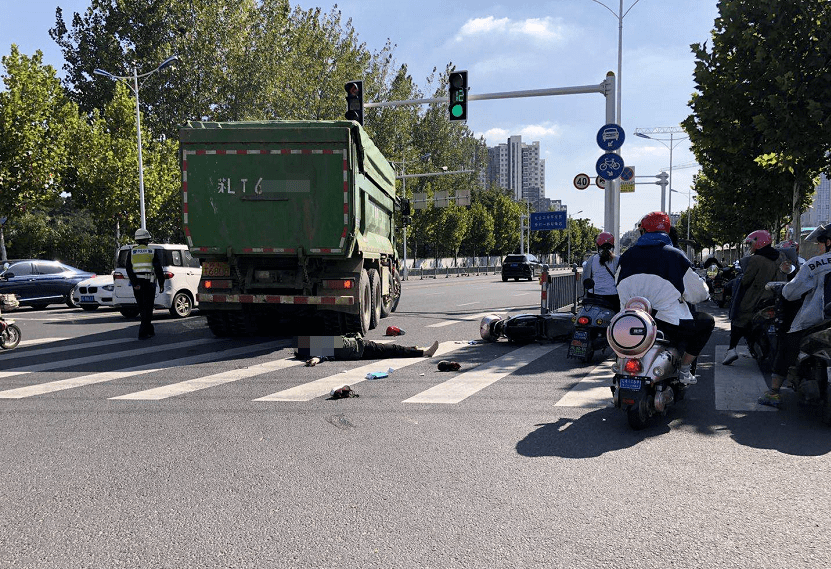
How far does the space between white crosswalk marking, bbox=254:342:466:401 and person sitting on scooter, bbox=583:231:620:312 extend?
2.43 m

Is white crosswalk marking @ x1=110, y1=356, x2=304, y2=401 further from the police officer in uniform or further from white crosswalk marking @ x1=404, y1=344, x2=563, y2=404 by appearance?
the police officer in uniform

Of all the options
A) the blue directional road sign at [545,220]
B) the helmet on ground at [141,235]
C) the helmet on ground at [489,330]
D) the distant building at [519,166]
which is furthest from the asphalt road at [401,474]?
the distant building at [519,166]

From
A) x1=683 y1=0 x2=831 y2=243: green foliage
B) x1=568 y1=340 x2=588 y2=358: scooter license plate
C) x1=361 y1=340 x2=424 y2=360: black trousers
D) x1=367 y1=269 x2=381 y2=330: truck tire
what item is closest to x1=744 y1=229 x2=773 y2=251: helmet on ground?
x1=568 y1=340 x2=588 y2=358: scooter license plate

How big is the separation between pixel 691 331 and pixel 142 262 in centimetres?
912

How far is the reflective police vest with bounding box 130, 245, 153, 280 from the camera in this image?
37.9 feet

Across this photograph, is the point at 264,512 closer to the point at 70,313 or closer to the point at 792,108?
the point at 792,108

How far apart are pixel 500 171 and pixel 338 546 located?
190075 millimetres

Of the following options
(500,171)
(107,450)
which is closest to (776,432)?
(107,450)

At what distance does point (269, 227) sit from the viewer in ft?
34.3

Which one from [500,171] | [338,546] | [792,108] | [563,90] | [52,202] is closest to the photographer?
[338,546]

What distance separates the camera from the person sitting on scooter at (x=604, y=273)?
902cm

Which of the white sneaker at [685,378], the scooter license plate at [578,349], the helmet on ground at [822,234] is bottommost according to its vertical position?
the scooter license plate at [578,349]

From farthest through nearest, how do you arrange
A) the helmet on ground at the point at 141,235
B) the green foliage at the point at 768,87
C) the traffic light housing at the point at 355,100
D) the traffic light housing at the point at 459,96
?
the traffic light housing at the point at 355,100, the traffic light housing at the point at 459,96, the green foliage at the point at 768,87, the helmet on ground at the point at 141,235

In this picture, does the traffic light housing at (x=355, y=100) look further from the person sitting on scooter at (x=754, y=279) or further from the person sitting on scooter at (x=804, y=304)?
the person sitting on scooter at (x=804, y=304)
